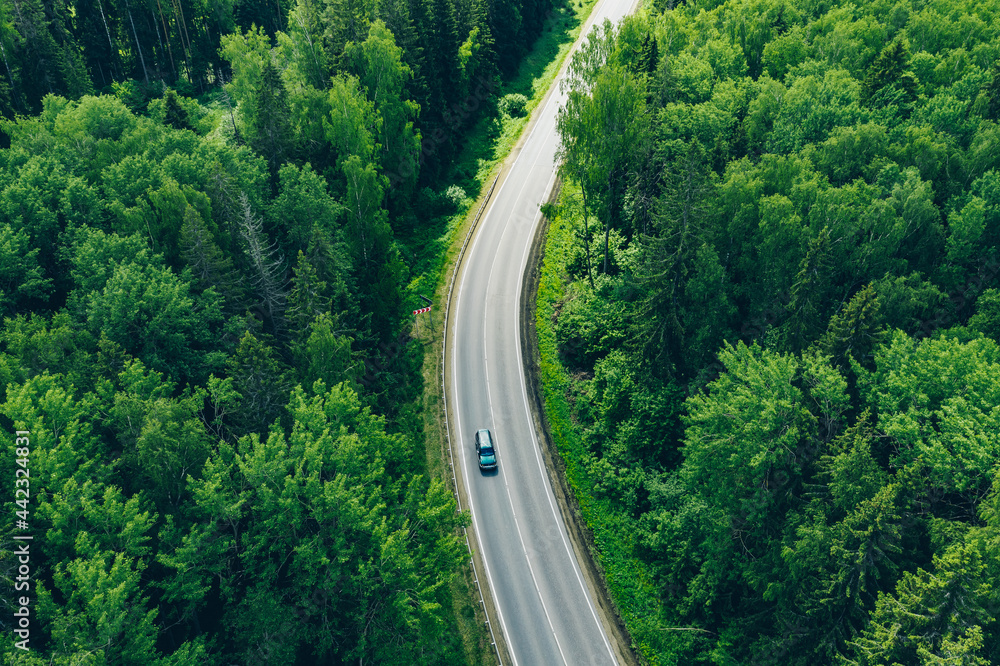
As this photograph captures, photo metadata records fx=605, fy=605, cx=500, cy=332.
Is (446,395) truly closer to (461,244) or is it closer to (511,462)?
(511,462)

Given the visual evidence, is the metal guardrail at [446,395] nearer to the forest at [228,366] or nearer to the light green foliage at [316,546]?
the forest at [228,366]

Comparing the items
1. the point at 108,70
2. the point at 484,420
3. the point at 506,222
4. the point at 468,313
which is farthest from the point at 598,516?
the point at 108,70

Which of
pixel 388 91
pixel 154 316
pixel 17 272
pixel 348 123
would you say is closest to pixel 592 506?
pixel 154 316

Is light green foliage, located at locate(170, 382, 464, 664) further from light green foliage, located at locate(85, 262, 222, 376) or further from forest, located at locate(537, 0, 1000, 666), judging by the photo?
forest, located at locate(537, 0, 1000, 666)

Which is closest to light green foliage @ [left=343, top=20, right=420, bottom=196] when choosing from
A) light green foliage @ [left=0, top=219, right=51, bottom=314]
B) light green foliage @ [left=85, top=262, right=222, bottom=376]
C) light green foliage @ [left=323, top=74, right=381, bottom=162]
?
light green foliage @ [left=323, top=74, right=381, bottom=162]

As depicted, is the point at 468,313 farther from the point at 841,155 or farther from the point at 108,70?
the point at 108,70

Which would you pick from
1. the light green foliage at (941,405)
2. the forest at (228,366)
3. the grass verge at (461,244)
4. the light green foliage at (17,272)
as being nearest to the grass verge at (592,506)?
the grass verge at (461,244)
